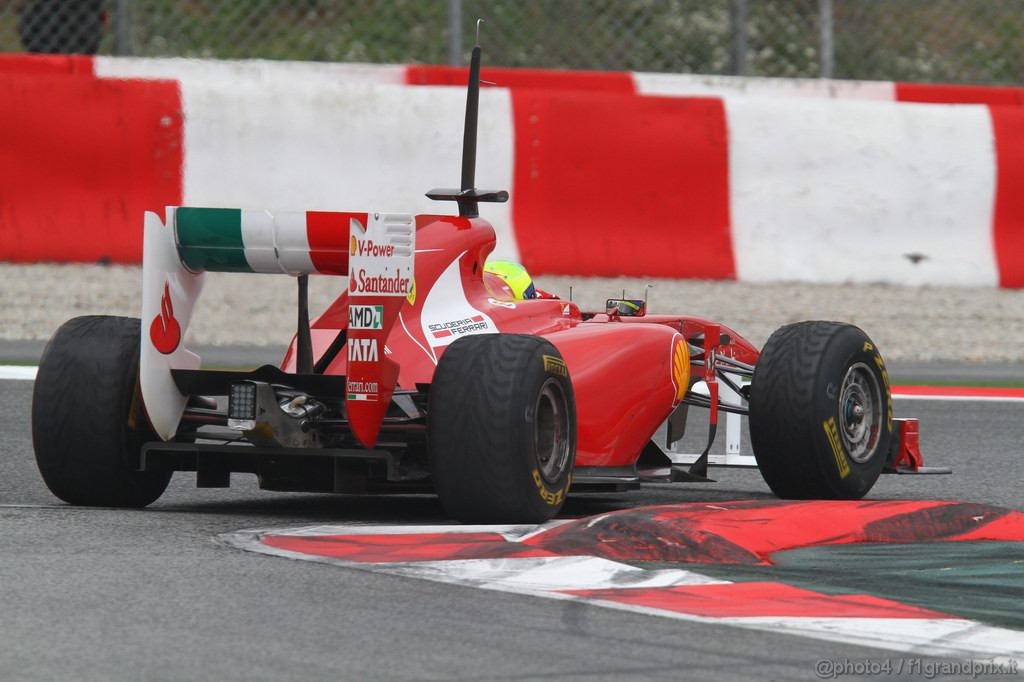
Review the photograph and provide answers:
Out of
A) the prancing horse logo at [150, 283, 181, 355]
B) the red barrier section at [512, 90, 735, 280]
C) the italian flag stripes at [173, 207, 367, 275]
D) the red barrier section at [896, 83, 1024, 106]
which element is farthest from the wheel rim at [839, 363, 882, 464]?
the red barrier section at [896, 83, 1024, 106]

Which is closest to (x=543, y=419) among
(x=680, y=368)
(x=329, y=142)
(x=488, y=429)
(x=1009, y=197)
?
(x=488, y=429)

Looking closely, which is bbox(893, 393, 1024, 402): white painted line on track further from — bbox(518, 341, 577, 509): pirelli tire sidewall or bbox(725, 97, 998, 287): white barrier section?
bbox(518, 341, 577, 509): pirelli tire sidewall

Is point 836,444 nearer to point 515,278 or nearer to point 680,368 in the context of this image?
point 680,368

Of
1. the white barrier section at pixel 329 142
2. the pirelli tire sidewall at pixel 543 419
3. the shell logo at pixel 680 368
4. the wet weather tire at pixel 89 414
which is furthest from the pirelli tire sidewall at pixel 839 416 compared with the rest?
the white barrier section at pixel 329 142

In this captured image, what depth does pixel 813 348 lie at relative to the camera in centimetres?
639

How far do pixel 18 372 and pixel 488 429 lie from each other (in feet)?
15.9

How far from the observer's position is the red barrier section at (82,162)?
11.2m

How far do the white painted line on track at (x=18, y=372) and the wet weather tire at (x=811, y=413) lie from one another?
435cm

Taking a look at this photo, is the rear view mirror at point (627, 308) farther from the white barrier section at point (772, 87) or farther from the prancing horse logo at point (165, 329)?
the white barrier section at point (772, 87)

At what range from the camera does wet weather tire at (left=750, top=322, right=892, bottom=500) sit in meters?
6.33

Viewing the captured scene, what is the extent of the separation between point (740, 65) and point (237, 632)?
893 cm

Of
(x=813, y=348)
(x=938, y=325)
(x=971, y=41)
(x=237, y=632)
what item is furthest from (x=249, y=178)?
(x=237, y=632)

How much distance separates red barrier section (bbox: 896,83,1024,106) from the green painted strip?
24.3 feet

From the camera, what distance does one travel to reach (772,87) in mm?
12328
